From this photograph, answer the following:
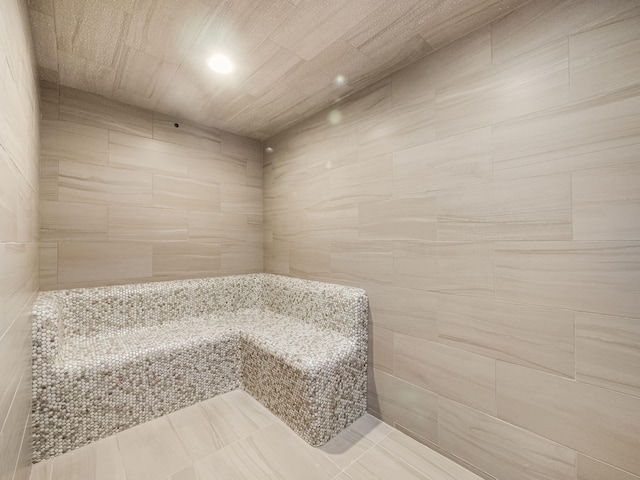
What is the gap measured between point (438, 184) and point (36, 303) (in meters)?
2.33

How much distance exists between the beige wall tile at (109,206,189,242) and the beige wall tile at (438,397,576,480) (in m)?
2.31

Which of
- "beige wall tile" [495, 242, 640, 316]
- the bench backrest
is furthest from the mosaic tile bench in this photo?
"beige wall tile" [495, 242, 640, 316]

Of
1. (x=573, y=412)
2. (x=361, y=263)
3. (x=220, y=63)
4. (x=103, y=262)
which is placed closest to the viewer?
(x=573, y=412)

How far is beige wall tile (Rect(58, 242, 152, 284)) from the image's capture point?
2.05 metres

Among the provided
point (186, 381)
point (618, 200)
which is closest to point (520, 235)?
point (618, 200)

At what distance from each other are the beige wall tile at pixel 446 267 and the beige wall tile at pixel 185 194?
1765 mm

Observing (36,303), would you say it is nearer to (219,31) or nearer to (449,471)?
(219,31)

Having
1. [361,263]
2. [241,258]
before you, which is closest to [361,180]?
[361,263]

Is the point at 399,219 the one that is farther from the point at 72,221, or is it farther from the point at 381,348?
the point at 72,221

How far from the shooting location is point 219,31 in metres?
1.51

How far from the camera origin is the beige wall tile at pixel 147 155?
7.36 ft

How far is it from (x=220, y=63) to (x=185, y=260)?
1.58 meters

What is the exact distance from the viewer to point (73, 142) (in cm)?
208

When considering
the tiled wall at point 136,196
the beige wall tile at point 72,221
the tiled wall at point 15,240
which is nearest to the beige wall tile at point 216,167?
the tiled wall at point 136,196
